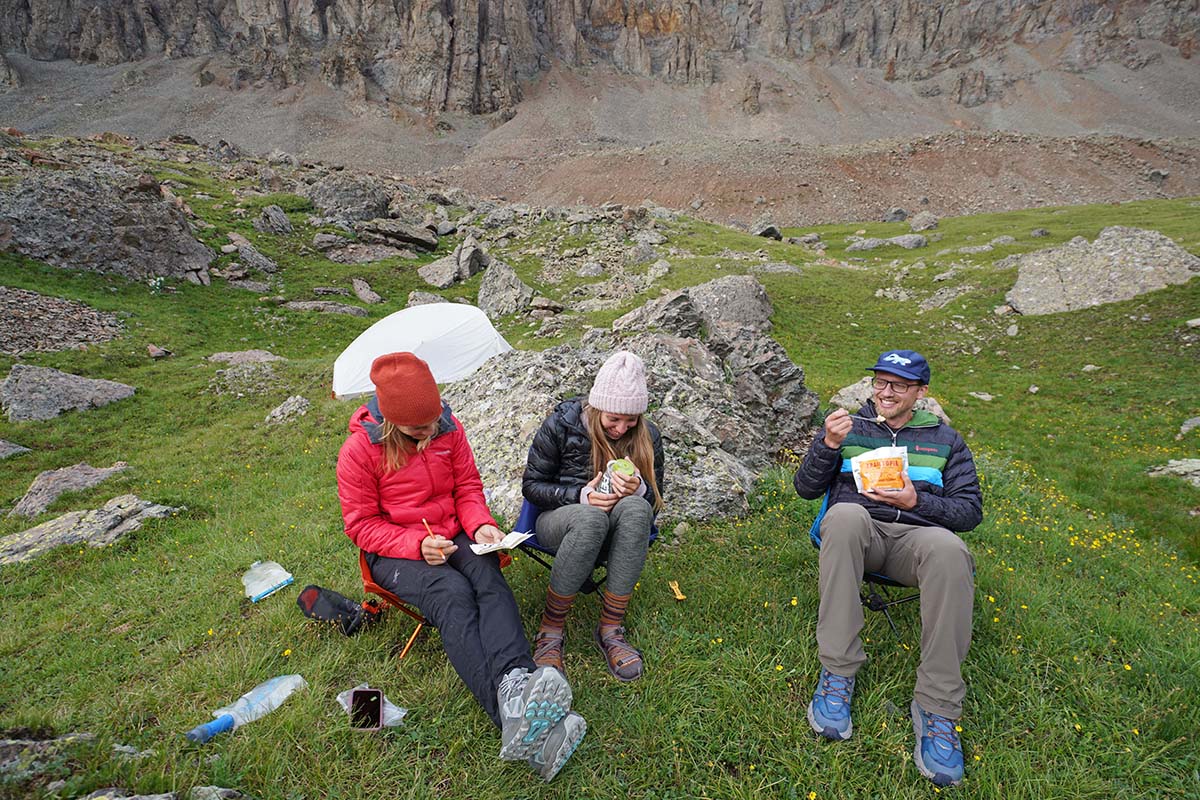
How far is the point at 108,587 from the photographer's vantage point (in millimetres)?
6484

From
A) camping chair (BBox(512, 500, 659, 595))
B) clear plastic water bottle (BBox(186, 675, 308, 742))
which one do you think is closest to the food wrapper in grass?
camping chair (BBox(512, 500, 659, 595))

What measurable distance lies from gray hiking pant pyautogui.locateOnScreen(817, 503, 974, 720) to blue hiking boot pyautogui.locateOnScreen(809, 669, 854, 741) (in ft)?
0.32

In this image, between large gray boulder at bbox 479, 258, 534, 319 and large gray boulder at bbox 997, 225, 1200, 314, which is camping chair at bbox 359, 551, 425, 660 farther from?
large gray boulder at bbox 997, 225, 1200, 314

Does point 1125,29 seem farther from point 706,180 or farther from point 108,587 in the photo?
point 108,587

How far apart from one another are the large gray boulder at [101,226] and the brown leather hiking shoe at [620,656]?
30844mm

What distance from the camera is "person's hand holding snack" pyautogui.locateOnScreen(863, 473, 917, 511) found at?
4320 mm

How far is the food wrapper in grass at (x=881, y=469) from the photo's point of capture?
4.45 meters

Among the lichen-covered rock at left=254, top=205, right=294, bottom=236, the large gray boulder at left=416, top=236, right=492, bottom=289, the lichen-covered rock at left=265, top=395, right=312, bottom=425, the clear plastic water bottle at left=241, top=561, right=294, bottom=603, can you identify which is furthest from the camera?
the lichen-covered rock at left=254, top=205, right=294, bottom=236

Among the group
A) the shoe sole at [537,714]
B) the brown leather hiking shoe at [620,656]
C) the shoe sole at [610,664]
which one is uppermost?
the shoe sole at [537,714]

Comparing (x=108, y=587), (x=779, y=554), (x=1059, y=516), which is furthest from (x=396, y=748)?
(x=1059, y=516)

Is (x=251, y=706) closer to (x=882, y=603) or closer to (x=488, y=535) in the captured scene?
(x=488, y=535)

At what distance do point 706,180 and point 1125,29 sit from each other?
4992 inches

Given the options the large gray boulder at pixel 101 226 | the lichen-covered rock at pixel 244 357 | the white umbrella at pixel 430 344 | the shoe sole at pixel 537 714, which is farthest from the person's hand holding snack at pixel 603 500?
the large gray boulder at pixel 101 226

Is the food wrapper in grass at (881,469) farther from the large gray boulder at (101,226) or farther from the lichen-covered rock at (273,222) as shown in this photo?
the lichen-covered rock at (273,222)
